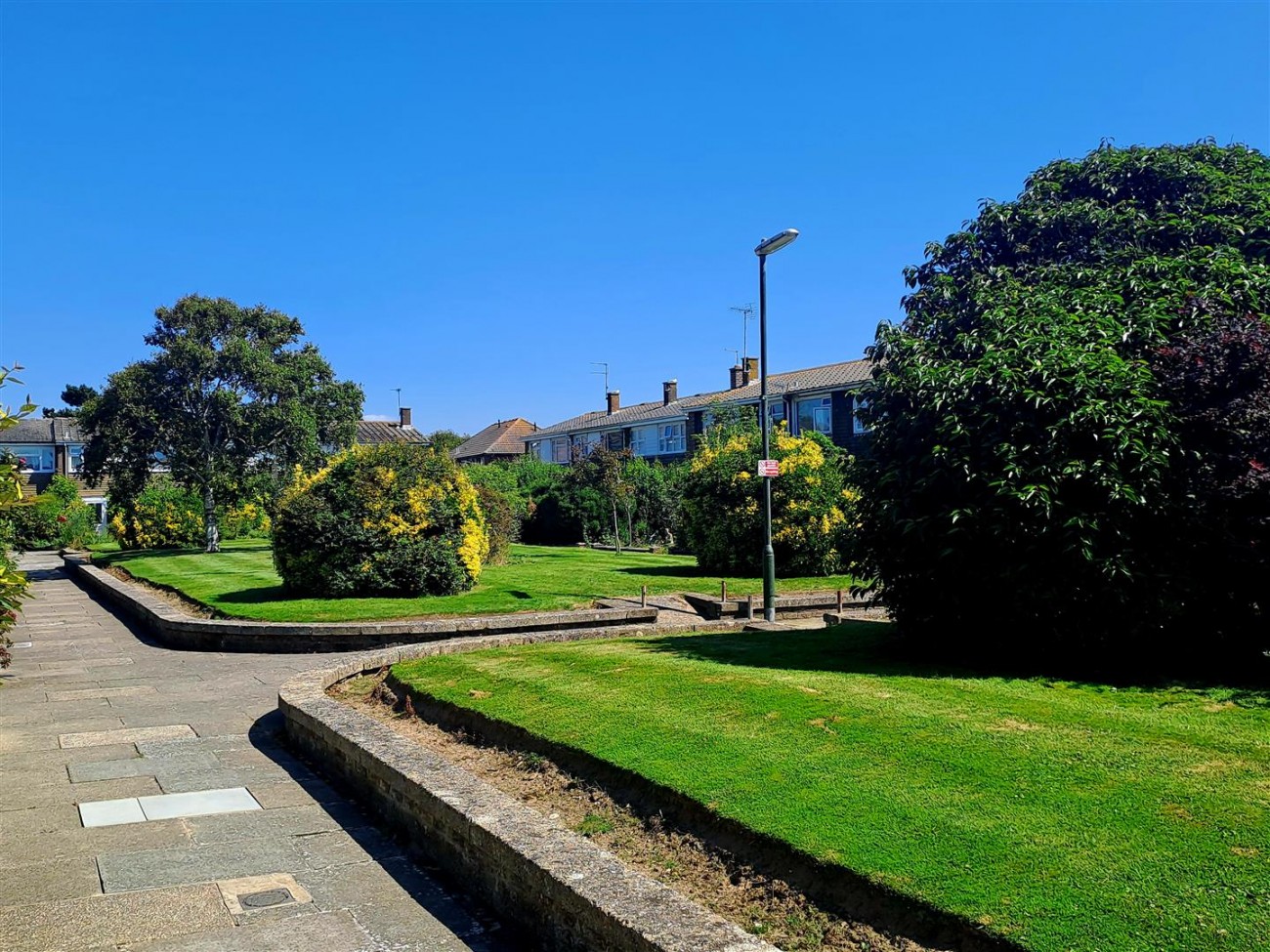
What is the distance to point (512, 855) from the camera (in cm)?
486

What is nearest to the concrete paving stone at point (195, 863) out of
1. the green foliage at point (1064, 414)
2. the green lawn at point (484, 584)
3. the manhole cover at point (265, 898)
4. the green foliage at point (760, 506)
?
the manhole cover at point (265, 898)

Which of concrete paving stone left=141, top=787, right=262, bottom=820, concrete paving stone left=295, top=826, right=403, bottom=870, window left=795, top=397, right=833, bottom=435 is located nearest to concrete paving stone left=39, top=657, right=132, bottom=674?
concrete paving stone left=141, top=787, right=262, bottom=820

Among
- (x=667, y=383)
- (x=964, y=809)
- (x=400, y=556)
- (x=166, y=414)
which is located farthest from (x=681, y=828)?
(x=667, y=383)

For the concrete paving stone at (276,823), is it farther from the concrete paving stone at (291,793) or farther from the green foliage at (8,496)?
the green foliage at (8,496)

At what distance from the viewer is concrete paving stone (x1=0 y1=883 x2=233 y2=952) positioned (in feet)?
15.2

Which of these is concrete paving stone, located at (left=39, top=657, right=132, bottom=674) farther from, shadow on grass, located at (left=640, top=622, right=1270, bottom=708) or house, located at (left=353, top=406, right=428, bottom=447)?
house, located at (left=353, top=406, right=428, bottom=447)

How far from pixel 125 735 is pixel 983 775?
718cm

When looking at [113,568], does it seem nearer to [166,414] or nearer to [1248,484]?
[166,414]

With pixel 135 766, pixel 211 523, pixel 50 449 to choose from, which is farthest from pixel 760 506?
pixel 50 449

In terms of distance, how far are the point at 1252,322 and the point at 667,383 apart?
49.9 metres

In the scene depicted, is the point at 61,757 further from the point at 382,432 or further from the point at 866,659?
the point at 382,432

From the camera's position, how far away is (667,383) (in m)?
57.6

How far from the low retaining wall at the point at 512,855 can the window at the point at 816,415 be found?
34146mm

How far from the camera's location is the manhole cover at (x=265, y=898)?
503cm
